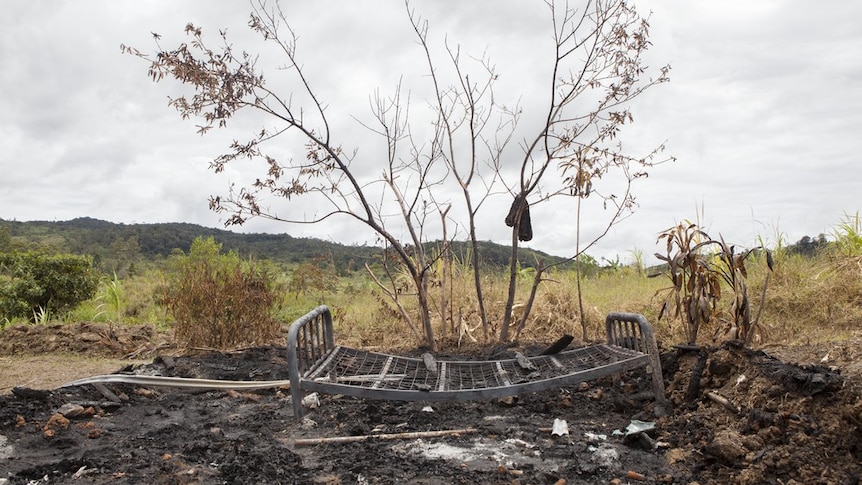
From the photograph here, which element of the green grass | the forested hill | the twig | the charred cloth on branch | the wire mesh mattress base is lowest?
the twig

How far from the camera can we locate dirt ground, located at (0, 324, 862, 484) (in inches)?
133

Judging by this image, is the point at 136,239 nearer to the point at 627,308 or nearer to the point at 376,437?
the point at 627,308

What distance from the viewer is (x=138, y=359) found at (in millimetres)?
7406

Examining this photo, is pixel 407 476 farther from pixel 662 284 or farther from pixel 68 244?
pixel 68 244

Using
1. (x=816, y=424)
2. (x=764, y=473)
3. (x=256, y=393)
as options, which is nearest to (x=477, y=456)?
(x=764, y=473)

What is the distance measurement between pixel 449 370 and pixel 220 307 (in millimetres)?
3035

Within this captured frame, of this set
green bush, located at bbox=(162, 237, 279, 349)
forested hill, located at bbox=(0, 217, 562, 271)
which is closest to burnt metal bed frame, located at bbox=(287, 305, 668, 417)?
green bush, located at bbox=(162, 237, 279, 349)

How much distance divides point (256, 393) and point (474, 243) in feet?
8.33

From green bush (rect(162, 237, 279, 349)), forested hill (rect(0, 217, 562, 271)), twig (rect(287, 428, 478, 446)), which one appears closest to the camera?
twig (rect(287, 428, 478, 446))

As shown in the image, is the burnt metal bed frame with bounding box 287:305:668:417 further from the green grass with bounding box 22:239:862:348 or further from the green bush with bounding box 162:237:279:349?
the green bush with bounding box 162:237:279:349

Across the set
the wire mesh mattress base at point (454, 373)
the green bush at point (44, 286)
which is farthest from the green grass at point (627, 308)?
the wire mesh mattress base at point (454, 373)

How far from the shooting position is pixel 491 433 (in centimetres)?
418

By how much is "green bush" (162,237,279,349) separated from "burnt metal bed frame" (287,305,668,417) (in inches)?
68.8

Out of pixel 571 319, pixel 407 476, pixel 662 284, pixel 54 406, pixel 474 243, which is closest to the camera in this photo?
pixel 407 476
